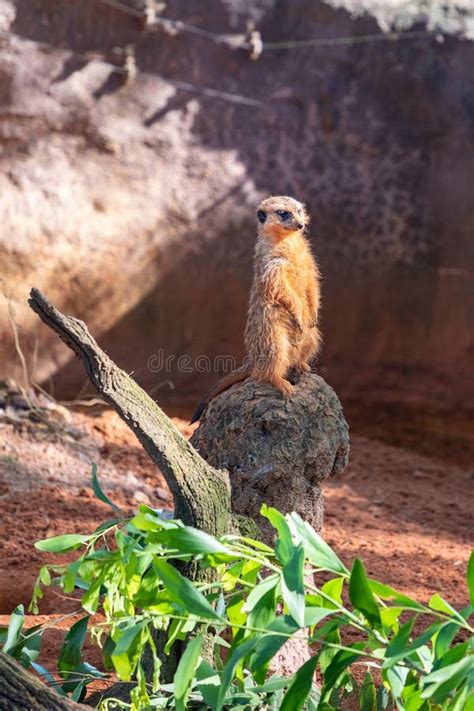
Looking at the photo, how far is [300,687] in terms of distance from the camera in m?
1.46

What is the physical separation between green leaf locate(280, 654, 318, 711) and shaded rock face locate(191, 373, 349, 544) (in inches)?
35.6

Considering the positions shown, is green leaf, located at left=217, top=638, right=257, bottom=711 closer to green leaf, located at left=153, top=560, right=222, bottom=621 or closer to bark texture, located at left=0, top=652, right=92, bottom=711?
green leaf, located at left=153, top=560, right=222, bottom=621

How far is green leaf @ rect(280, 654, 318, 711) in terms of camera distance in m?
1.46

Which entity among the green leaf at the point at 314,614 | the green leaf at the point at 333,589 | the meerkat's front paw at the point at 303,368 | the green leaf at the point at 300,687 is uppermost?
the meerkat's front paw at the point at 303,368

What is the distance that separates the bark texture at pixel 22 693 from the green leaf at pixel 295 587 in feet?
1.56

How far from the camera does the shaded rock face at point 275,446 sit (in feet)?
7.86

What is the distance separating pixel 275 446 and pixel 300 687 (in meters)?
0.99

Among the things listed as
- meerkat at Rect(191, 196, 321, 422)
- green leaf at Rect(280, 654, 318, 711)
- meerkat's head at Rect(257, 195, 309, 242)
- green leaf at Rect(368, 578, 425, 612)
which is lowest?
green leaf at Rect(280, 654, 318, 711)

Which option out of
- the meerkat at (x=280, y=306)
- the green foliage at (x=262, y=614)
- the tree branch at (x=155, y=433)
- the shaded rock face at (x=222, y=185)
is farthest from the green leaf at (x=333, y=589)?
the shaded rock face at (x=222, y=185)

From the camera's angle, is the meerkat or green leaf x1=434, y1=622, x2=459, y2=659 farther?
the meerkat

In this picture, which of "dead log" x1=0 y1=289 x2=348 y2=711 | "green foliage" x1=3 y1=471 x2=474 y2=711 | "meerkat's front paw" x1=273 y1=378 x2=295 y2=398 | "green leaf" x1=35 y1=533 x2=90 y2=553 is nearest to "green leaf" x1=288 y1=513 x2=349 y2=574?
"green foliage" x1=3 y1=471 x2=474 y2=711

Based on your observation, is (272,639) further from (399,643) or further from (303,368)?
(303,368)

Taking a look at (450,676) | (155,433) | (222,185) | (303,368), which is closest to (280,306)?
(303,368)

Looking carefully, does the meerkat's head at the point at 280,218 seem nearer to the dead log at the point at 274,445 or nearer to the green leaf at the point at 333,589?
the dead log at the point at 274,445
